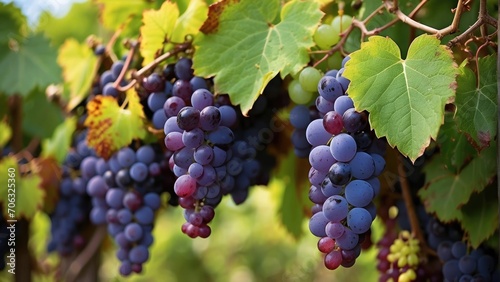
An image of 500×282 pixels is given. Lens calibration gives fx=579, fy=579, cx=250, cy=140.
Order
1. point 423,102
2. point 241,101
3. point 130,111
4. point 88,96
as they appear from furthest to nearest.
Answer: point 88,96 < point 130,111 < point 241,101 < point 423,102

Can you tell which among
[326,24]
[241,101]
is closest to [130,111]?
[241,101]

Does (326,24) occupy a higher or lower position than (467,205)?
higher

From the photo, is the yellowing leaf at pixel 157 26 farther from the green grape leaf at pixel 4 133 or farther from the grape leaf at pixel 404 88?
the green grape leaf at pixel 4 133

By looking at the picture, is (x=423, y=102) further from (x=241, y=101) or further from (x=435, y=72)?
(x=241, y=101)

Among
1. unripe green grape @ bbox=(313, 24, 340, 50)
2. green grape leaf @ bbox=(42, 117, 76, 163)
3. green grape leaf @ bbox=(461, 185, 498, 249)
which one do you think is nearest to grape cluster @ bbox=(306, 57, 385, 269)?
unripe green grape @ bbox=(313, 24, 340, 50)

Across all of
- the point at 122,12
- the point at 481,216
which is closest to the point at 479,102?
the point at 481,216

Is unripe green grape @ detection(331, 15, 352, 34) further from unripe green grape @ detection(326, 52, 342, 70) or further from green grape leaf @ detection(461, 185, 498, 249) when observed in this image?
green grape leaf @ detection(461, 185, 498, 249)
